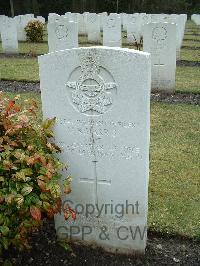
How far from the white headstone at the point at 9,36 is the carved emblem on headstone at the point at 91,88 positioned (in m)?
11.7

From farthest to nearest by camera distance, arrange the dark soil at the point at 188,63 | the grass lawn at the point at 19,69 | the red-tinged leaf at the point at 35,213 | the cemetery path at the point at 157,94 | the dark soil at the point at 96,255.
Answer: the dark soil at the point at 188,63 < the grass lawn at the point at 19,69 < the cemetery path at the point at 157,94 < the dark soil at the point at 96,255 < the red-tinged leaf at the point at 35,213

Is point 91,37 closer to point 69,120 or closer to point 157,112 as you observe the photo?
point 157,112

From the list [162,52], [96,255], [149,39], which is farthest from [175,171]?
[149,39]

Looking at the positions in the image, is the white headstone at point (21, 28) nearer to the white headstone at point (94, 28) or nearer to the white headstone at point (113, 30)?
the white headstone at point (94, 28)

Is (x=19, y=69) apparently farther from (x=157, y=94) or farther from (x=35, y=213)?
(x=35, y=213)

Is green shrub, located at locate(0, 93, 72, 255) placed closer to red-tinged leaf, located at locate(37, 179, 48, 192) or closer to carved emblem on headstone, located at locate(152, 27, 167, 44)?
red-tinged leaf, located at locate(37, 179, 48, 192)

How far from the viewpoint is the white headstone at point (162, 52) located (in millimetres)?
8594

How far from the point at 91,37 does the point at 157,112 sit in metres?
11.0

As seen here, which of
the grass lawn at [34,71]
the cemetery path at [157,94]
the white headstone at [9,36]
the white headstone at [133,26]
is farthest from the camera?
the white headstone at [133,26]

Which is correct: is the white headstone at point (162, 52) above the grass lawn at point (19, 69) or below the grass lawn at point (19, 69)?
above

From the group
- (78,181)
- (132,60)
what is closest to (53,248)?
(78,181)

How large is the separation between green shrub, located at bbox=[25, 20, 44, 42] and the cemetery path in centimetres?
770

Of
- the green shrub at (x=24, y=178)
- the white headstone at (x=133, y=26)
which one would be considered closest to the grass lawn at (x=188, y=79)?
the white headstone at (x=133, y=26)

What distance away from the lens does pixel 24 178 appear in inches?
112
